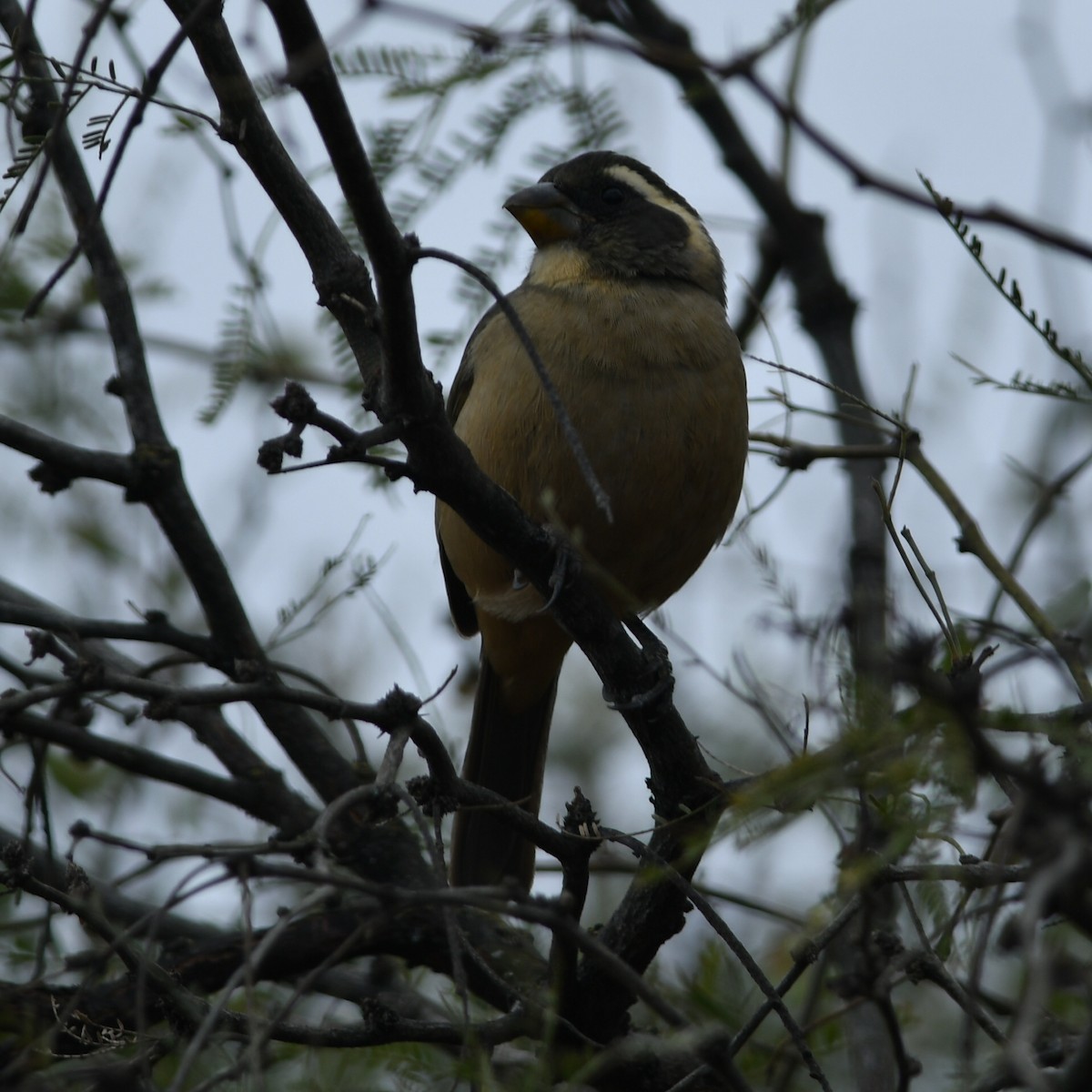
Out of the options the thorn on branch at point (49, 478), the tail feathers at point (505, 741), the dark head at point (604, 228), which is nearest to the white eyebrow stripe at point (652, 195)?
the dark head at point (604, 228)

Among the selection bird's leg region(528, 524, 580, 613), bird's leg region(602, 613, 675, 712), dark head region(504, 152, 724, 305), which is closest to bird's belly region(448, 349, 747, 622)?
bird's leg region(602, 613, 675, 712)

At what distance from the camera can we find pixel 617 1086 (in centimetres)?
424

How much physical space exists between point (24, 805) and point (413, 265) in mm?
1836

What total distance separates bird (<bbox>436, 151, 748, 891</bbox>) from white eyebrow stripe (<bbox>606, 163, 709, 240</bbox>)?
13 mm

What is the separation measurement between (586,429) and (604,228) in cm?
123

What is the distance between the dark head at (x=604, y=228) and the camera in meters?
5.34

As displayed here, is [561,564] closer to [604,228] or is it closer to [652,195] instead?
[604,228]

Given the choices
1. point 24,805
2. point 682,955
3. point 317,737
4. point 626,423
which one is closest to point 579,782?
point 682,955

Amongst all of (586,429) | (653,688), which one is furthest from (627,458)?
(653,688)

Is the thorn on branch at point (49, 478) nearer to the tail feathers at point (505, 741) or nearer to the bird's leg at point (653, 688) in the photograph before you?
the bird's leg at point (653, 688)

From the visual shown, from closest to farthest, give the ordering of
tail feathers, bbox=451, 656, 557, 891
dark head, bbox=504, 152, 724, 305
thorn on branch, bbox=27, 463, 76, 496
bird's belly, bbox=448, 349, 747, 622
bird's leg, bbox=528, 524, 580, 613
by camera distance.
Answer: bird's leg, bbox=528, 524, 580, 613 → thorn on branch, bbox=27, 463, 76, 496 → bird's belly, bbox=448, 349, 747, 622 → dark head, bbox=504, 152, 724, 305 → tail feathers, bbox=451, 656, 557, 891

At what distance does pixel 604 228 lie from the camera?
5.47m

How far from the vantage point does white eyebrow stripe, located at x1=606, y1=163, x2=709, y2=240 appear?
18.6 ft

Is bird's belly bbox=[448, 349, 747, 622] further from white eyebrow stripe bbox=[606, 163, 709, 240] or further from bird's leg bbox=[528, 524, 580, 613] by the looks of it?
white eyebrow stripe bbox=[606, 163, 709, 240]
